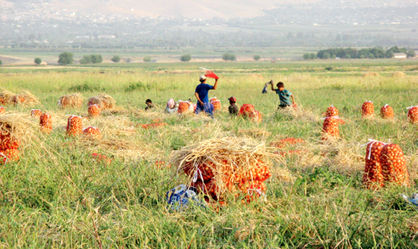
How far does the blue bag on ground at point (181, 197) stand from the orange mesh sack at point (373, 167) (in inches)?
76.6

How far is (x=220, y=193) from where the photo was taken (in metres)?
4.14

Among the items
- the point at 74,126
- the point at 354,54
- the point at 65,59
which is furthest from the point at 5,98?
the point at 354,54

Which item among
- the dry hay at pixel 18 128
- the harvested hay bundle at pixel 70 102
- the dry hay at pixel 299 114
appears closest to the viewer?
the dry hay at pixel 18 128

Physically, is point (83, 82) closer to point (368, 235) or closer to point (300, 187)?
point (300, 187)

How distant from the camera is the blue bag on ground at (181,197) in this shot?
4043 millimetres

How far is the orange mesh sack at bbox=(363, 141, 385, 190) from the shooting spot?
4.97m

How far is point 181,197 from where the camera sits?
4.19 meters

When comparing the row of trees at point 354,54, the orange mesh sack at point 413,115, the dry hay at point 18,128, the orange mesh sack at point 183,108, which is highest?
the dry hay at point 18,128

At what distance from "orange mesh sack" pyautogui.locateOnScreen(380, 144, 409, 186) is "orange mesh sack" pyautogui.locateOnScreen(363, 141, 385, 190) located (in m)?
0.06

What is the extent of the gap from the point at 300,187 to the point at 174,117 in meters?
6.55

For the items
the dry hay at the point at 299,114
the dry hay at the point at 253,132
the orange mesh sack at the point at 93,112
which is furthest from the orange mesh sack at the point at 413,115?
the orange mesh sack at the point at 93,112

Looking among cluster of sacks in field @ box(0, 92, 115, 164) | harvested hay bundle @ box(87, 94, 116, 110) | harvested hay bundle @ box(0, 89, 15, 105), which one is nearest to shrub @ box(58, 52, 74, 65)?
harvested hay bundle @ box(0, 89, 15, 105)

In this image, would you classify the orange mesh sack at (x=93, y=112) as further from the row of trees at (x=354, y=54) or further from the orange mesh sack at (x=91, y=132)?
the row of trees at (x=354, y=54)

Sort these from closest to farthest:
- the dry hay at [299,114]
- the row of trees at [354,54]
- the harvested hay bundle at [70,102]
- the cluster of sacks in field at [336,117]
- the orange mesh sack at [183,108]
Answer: the cluster of sacks in field at [336,117] < the dry hay at [299,114] < the orange mesh sack at [183,108] < the harvested hay bundle at [70,102] < the row of trees at [354,54]
